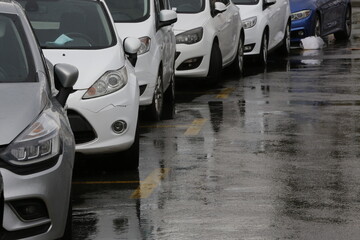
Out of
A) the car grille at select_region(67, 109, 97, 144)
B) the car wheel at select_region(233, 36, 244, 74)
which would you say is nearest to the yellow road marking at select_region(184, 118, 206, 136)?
the car grille at select_region(67, 109, 97, 144)

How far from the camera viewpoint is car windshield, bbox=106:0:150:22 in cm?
1470

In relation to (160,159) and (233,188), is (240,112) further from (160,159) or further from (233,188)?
(233,188)

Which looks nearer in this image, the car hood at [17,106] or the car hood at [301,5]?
the car hood at [17,106]

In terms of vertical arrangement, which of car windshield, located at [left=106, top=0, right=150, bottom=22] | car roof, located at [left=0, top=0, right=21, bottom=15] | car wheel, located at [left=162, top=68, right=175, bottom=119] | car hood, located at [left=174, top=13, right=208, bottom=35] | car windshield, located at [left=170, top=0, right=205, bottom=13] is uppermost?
car roof, located at [left=0, top=0, right=21, bottom=15]

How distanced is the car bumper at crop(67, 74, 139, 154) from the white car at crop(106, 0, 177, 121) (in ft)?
10.5

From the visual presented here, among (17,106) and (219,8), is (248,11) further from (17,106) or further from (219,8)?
(17,106)

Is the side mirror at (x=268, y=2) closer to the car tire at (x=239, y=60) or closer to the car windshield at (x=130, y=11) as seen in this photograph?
the car tire at (x=239, y=60)

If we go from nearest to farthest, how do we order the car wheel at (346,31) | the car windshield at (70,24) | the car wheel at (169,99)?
the car windshield at (70,24) < the car wheel at (169,99) < the car wheel at (346,31)

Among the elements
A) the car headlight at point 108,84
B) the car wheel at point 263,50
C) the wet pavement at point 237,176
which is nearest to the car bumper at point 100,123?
the car headlight at point 108,84

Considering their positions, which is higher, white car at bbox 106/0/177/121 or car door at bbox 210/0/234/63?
white car at bbox 106/0/177/121

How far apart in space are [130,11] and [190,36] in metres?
2.96

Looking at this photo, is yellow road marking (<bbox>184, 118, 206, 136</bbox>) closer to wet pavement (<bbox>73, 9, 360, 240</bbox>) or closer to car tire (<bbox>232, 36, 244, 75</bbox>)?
wet pavement (<bbox>73, 9, 360, 240</bbox>)

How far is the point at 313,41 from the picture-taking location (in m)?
26.1

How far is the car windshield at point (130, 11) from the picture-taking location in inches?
579
